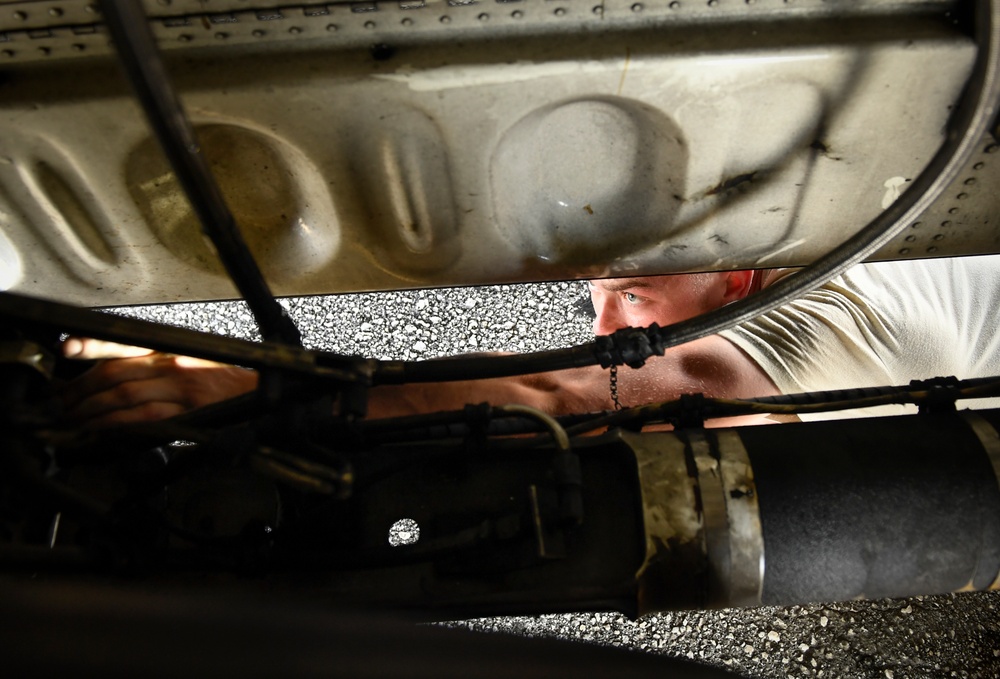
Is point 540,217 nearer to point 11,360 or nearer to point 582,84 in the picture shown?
point 582,84

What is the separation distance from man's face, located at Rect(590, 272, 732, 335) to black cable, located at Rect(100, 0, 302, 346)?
1.01m

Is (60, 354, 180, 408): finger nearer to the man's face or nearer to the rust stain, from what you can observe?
the rust stain

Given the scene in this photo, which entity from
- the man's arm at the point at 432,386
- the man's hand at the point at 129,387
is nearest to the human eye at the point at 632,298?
the man's arm at the point at 432,386

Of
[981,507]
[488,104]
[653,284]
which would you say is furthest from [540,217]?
[653,284]

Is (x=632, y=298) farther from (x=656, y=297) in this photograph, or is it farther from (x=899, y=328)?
(x=899, y=328)

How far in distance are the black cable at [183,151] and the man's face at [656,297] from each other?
101cm

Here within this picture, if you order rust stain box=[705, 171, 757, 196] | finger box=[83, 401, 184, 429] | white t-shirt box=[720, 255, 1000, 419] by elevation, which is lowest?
finger box=[83, 401, 184, 429]

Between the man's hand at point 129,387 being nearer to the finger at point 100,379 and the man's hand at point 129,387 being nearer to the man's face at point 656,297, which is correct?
the finger at point 100,379

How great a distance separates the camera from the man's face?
1.56 m

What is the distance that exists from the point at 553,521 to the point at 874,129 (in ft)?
1.73

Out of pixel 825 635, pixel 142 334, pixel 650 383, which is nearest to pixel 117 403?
pixel 142 334

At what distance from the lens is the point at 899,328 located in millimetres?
1400

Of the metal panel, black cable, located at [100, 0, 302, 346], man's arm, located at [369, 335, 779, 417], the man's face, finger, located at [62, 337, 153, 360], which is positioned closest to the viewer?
black cable, located at [100, 0, 302, 346]

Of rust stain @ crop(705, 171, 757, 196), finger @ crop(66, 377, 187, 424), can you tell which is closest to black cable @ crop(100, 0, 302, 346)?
finger @ crop(66, 377, 187, 424)
